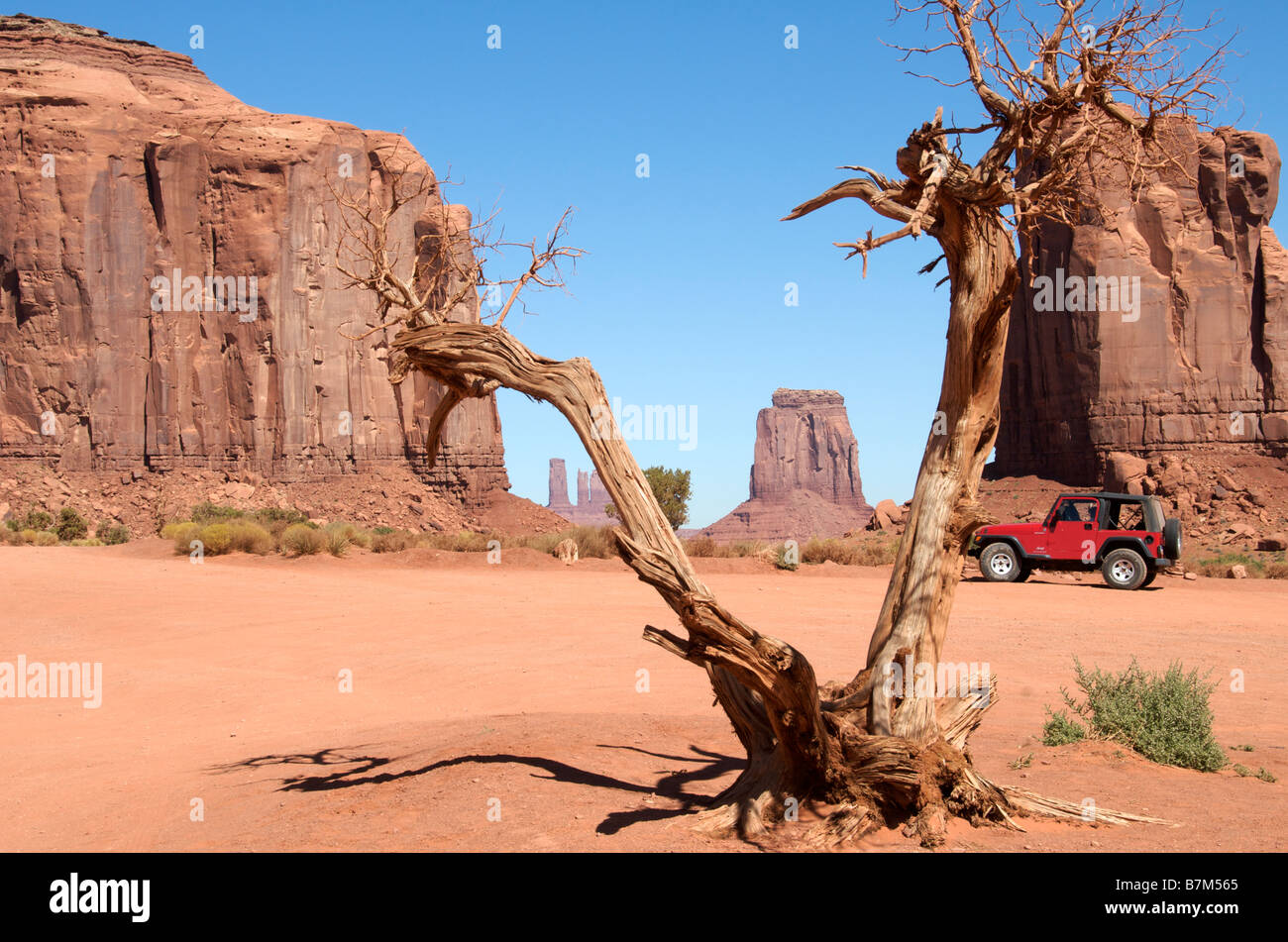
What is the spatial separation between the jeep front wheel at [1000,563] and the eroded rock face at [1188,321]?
87.9 ft

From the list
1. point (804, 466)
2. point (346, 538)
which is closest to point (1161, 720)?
point (346, 538)

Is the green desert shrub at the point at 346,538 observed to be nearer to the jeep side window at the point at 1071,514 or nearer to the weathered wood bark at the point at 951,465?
the jeep side window at the point at 1071,514

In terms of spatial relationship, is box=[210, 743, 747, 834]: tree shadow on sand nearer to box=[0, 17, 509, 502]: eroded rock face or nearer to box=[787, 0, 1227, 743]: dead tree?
box=[787, 0, 1227, 743]: dead tree

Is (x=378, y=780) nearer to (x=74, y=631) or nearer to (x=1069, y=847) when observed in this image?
(x=1069, y=847)

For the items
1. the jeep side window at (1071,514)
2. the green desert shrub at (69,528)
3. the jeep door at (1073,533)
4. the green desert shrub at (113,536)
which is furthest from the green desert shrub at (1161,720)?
the green desert shrub at (69,528)

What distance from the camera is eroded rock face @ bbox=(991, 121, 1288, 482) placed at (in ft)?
152

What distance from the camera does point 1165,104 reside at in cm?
691

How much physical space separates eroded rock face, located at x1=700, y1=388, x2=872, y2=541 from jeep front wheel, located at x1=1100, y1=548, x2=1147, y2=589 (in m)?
103

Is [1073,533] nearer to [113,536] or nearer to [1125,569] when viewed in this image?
[1125,569]

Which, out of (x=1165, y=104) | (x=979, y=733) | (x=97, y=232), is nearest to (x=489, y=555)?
(x=979, y=733)

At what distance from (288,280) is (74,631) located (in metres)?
46.9

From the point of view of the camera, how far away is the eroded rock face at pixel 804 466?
12812 cm

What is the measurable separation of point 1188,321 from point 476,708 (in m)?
45.4

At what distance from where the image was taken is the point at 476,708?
1147cm
